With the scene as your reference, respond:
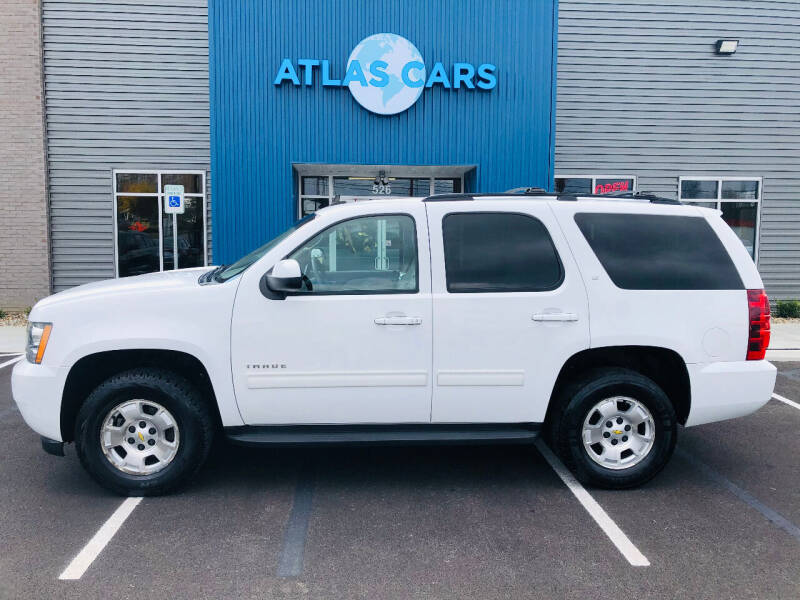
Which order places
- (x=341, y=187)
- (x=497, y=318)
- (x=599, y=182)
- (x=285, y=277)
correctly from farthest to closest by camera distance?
(x=599, y=182) < (x=341, y=187) < (x=497, y=318) < (x=285, y=277)

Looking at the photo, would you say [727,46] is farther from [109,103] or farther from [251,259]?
[251,259]

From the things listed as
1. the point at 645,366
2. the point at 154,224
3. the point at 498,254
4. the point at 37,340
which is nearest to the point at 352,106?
the point at 154,224

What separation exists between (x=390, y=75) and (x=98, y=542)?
10.3m

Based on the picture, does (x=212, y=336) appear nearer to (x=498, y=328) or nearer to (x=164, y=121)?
(x=498, y=328)

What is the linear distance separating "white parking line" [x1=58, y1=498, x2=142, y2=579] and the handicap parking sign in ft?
30.9

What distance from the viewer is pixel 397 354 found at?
453 cm

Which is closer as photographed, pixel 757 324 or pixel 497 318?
pixel 497 318

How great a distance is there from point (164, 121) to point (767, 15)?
12098 mm

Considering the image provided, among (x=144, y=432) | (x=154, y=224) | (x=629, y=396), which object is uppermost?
(x=154, y=224)

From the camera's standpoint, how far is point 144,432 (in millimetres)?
4582

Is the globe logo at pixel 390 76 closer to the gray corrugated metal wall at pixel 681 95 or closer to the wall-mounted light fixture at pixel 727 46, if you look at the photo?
the gray corrugated metal wall at pixel 681 95

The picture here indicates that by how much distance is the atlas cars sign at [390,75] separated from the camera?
12.4 m

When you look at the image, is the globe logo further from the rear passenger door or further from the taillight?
the taillight

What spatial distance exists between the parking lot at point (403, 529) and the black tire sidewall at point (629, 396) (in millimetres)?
133
